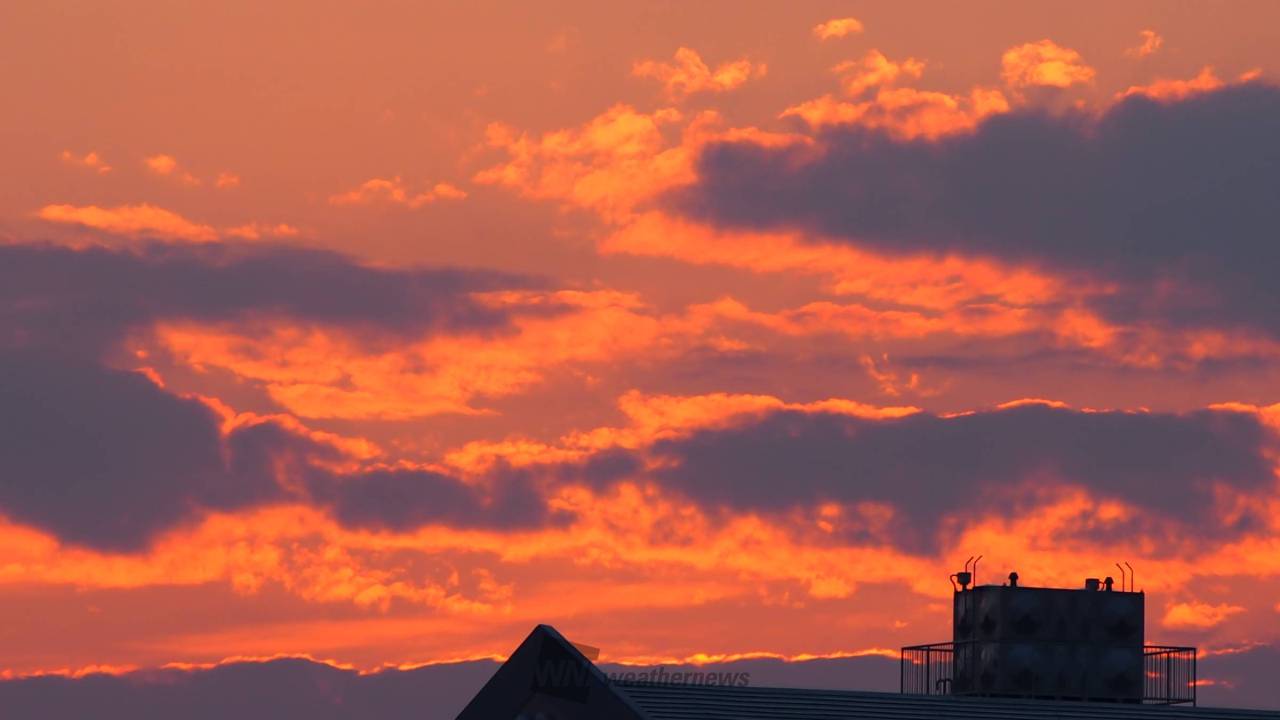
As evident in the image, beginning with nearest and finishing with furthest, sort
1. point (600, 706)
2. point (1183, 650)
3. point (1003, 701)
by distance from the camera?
point (600, 706) < point (1003, 701) < point (1183, 650)

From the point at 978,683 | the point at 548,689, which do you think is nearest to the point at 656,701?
the point at 548,689

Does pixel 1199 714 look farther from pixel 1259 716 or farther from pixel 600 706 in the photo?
pixel 600 706

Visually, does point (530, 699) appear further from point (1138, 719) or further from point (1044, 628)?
point (1044, 628)

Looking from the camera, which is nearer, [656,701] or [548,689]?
[656,701]

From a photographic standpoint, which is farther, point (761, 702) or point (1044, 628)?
point (1044, 628)

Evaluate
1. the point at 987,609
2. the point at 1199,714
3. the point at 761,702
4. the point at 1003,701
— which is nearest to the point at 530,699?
the point at 761,702

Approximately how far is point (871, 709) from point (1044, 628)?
2044 cm

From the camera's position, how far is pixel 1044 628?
3278 inches

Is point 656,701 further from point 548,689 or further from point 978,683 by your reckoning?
point 978,683

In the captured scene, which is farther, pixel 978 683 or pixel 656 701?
pixel 978 683

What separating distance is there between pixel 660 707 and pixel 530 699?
13.2 feet

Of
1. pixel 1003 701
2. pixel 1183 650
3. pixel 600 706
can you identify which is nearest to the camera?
pixel 600 706

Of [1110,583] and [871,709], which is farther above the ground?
[1110,583]

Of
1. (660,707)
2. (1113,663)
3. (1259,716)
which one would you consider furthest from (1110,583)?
(660,707)
